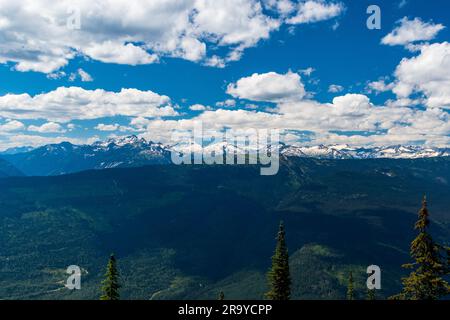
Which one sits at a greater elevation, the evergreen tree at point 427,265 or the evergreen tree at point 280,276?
the evergreen tree at point 427,265

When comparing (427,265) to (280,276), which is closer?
(427,265)

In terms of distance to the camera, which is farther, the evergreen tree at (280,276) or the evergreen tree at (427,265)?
the evergreen tree at (280,276)

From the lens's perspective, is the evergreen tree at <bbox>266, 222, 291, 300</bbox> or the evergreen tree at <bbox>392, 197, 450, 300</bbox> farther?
the evergreen tree at <bbox>266, 222, 291, 300</bbox>

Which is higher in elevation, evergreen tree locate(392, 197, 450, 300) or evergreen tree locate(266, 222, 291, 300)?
evergreen tree locate(392, 197, 450, 300)

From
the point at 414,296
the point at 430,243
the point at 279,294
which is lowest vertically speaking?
the point at 279,294

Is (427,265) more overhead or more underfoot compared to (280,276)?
more overhead
